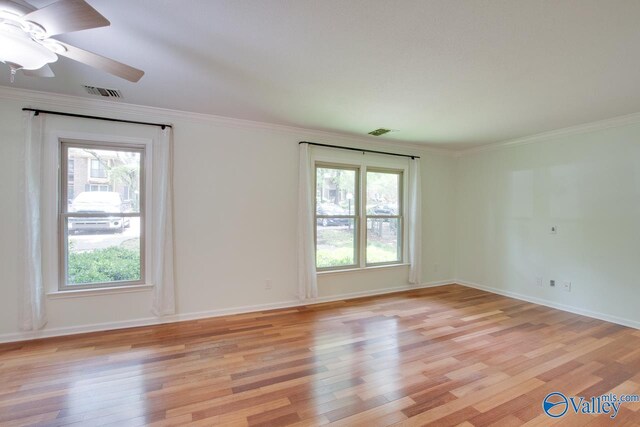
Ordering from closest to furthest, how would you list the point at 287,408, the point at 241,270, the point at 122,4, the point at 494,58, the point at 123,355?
the point at 122,4
the point at 287,408
the point at 494,58
the point at 123,355
the point at 241,270

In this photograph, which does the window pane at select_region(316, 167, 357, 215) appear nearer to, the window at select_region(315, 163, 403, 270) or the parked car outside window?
the window at select_region(315, 163, 403, 270)

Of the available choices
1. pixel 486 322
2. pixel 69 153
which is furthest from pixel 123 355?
pixel 486 322

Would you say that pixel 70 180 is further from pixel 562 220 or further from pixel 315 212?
pixel 562 220

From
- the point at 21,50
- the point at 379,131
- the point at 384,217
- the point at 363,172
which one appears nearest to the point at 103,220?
the point at 21,50

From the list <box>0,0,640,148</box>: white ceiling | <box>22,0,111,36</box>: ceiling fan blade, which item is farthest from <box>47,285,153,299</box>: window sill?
<box>22,0,111,36</box>: ceiling fan blade

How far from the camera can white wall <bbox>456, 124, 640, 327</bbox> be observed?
3592 millimetres

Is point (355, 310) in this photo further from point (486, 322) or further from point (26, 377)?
point (26, 377)

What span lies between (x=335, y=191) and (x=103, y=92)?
3.08 meters

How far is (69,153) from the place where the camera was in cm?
323

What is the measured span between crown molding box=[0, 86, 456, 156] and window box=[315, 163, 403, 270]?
0.47 m

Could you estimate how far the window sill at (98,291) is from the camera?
313cm

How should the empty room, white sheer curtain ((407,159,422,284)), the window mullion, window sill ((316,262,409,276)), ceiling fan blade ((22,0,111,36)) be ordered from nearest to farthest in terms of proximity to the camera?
ceiling fan blade ((22,0,111,36))
the empty room
window sill ((316,262,409,276))
the window mullion
white sheer curtain ((407,159,422,284))

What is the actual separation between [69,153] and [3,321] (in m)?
1.83

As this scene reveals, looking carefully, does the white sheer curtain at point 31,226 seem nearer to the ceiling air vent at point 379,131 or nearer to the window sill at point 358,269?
the window sill at point 358,269
